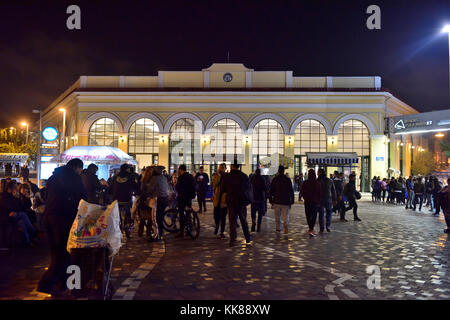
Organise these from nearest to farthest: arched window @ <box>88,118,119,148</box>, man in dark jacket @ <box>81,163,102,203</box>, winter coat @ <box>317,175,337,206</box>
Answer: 1. man in dark jacket @ <box>81,163,102,203</box>
2. winter coat @ <box>317,175,337,206</box>
3. arched window @ <box>88,118,119,148</box>

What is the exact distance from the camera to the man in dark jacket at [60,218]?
526cm

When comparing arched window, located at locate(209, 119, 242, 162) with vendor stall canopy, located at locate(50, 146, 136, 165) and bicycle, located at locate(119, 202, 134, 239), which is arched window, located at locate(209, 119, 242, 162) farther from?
bicycle, located at locate(119, 202, 134, 239)

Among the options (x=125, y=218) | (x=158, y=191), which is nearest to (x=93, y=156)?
(x=125, y=218)

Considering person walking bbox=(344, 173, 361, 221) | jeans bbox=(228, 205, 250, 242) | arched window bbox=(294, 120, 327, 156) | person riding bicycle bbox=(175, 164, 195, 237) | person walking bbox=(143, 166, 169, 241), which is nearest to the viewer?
jeans bbox=(228, 205, 250, 242)

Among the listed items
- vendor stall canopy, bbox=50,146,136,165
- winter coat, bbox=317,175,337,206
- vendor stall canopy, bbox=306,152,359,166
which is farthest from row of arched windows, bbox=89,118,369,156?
winter coat, bbox=317,175,337,206

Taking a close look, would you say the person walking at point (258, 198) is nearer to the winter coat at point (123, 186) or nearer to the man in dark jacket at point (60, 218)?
the winter coat at point (123, 186)

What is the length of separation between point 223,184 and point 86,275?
4.93 m

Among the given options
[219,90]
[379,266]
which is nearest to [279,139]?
[219,90]

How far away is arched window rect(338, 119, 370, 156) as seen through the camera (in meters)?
32.5

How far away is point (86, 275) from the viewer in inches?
188

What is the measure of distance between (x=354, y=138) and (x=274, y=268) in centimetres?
2776

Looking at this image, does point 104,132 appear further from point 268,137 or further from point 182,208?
point 182,208

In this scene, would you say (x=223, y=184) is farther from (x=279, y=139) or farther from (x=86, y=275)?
(x=279, y=139)

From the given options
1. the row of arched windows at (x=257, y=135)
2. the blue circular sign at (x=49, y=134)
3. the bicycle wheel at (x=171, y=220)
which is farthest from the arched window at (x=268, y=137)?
the bicycle wheel at (x=171, y=220)
